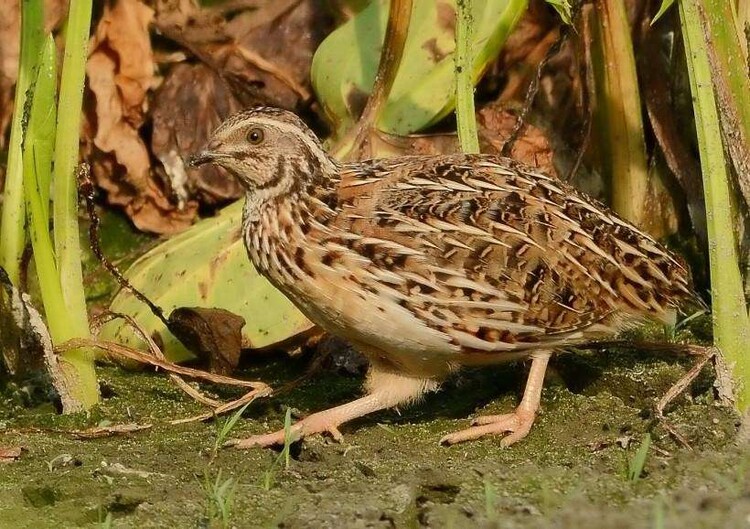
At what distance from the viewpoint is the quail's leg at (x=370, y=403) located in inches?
189

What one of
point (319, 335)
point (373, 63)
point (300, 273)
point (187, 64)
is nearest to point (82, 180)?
point (300, 273)

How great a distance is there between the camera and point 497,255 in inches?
180

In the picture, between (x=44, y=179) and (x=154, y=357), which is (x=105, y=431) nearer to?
(x=154, y=357)

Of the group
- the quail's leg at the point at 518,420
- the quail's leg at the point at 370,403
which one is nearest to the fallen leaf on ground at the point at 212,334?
the quail's leg at the point at 370,403

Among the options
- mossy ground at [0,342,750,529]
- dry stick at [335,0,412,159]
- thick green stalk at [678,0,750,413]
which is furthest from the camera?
dry stick at [335,0,412,159]

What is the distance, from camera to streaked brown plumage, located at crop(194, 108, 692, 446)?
14.9 ft

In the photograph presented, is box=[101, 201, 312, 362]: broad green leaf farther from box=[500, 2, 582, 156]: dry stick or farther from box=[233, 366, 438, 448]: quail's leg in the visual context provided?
box=[500, 2, 582, 156]: dry stick

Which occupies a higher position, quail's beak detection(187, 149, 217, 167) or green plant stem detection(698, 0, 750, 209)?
green plant stem detection(698, 0, 750, 209)

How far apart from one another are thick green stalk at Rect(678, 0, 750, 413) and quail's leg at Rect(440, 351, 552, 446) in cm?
65

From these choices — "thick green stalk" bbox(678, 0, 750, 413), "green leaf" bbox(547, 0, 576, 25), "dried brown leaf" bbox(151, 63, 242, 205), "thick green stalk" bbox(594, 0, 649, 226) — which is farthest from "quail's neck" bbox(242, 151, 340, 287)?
"dried brown leaf" bbox(151, 63, 242, 205)

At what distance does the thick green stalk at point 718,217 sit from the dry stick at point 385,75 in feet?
4.40

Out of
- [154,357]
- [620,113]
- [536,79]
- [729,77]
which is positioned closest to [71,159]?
[154,357]

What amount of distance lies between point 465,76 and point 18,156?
1690 mm

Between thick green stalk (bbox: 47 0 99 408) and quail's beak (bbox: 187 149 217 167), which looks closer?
thick green stalk (bbox: 47 0 99 408)
